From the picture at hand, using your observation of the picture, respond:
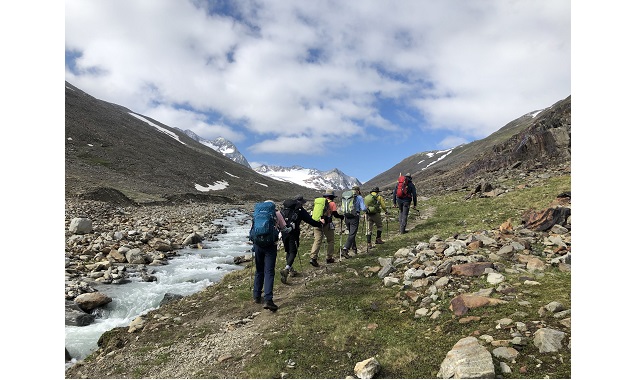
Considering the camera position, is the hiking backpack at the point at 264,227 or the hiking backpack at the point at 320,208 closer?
the hiking backpack at the point at 264,227

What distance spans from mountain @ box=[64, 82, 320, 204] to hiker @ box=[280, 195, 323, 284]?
43550 millimetres

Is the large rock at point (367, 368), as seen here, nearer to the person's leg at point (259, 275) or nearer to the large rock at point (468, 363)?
the large rock at point (468, 363)

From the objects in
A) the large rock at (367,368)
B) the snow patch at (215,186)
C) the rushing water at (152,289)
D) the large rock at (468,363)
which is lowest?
the rushing water at (152,289)

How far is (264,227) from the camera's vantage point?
9742mm

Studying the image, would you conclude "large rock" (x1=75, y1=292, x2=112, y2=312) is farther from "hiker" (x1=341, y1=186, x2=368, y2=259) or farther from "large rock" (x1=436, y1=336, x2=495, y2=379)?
"large rock" (x1=436, y1=336, x2=495, y2=379)

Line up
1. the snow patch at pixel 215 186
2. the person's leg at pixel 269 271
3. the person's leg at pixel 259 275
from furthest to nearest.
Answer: the snow patch at pixel 215 186, the person's leg at pixel 259 275, the person's leg at pixel 269 271

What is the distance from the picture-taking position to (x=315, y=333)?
780 cm

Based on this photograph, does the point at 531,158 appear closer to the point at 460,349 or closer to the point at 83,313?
the point at 460,349

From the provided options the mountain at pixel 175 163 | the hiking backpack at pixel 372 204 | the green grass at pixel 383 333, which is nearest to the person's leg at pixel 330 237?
the hiking backpack at pixel 372 204

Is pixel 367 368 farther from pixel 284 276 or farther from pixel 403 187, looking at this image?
pixel 403 187

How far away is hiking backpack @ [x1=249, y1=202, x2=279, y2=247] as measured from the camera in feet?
32.0

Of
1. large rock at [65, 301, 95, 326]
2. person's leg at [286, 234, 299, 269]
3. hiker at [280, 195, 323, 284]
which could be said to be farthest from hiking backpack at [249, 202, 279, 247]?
large rock at [65, 301, 95, 326]

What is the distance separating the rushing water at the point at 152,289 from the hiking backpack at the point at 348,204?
6.86 m

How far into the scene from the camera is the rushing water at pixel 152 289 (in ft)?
34.2
